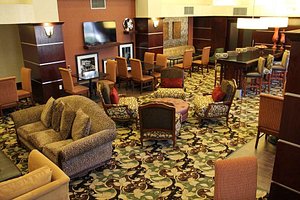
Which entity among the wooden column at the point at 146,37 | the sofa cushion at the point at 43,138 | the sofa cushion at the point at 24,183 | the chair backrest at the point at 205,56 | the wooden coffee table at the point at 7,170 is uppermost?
the wooden column at the point at 146,37

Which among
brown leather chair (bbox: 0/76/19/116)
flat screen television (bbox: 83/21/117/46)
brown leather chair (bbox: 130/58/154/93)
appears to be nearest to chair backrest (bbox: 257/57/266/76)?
brown leather chair (bbox: 130/58/154/93)

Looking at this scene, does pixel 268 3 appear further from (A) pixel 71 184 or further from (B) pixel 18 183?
(B) pixel 18 183

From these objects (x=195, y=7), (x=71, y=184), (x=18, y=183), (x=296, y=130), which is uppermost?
(x=195, y=7)

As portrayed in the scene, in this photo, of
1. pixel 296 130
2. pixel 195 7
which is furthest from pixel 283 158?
pixel 195 7

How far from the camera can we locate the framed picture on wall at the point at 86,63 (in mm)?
9102

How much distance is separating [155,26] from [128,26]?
3.22ft

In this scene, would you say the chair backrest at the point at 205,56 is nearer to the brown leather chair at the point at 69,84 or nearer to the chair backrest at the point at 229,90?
the chair backrest at the point at 229,90

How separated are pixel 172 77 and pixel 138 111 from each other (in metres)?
2.40

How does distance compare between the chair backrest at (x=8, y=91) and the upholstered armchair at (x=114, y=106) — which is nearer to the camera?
the upholstered armchair at (x=114, y=106)

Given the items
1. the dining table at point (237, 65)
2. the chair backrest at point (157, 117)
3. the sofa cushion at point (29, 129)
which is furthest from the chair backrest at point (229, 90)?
the sofa cushion at point (29, 129)

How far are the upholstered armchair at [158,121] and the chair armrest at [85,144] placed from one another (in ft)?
2.97

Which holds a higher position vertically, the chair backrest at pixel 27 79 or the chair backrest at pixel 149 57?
the chair backrest at pixel 149 57

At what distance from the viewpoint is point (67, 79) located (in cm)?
769

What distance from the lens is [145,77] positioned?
29.9 feet
